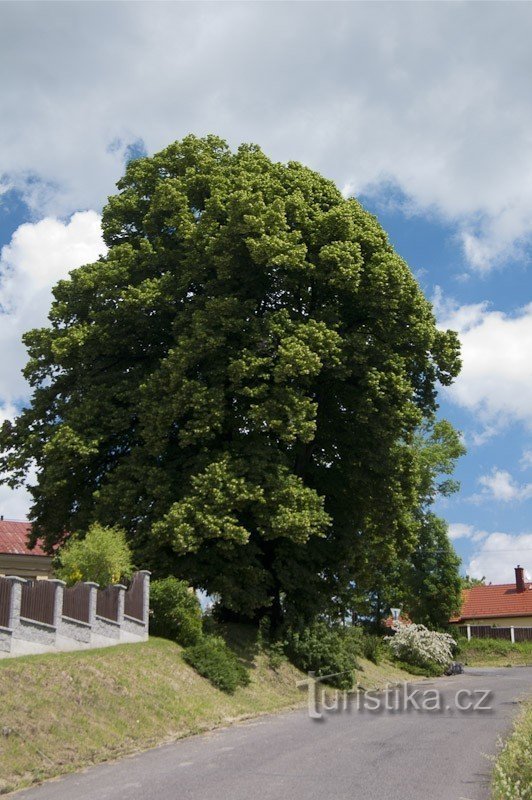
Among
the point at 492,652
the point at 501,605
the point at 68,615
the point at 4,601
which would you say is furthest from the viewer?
the point at 501,605

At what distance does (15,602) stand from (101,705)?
352 cm

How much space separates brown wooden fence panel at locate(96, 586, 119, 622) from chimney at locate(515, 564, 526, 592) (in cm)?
6502

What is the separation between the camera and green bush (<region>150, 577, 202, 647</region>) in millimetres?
24766

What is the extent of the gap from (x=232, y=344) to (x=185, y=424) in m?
3.09

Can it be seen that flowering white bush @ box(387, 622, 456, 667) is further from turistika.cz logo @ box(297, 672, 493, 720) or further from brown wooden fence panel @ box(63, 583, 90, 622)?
brown wooden fence panel @ box(63, 583, 90, 622)

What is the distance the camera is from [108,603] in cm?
2286

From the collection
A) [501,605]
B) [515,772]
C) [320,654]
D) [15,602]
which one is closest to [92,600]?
[15,602]

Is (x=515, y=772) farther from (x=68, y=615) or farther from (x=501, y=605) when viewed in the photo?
(x=501, y=605)

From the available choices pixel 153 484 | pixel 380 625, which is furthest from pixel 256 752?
pixel 380 625

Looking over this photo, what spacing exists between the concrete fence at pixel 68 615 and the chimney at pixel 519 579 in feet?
208

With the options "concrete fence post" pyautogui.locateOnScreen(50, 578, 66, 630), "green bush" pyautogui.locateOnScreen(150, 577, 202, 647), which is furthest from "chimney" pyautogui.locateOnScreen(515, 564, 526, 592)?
"concrete fence post" pyautogui.locateOnScreen(50, 578, 66, 630)

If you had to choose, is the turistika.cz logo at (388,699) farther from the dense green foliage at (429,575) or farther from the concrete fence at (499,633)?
the concrete fence at (499,633)

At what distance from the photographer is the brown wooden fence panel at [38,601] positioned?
19623 millimetres

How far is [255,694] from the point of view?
24.2m
